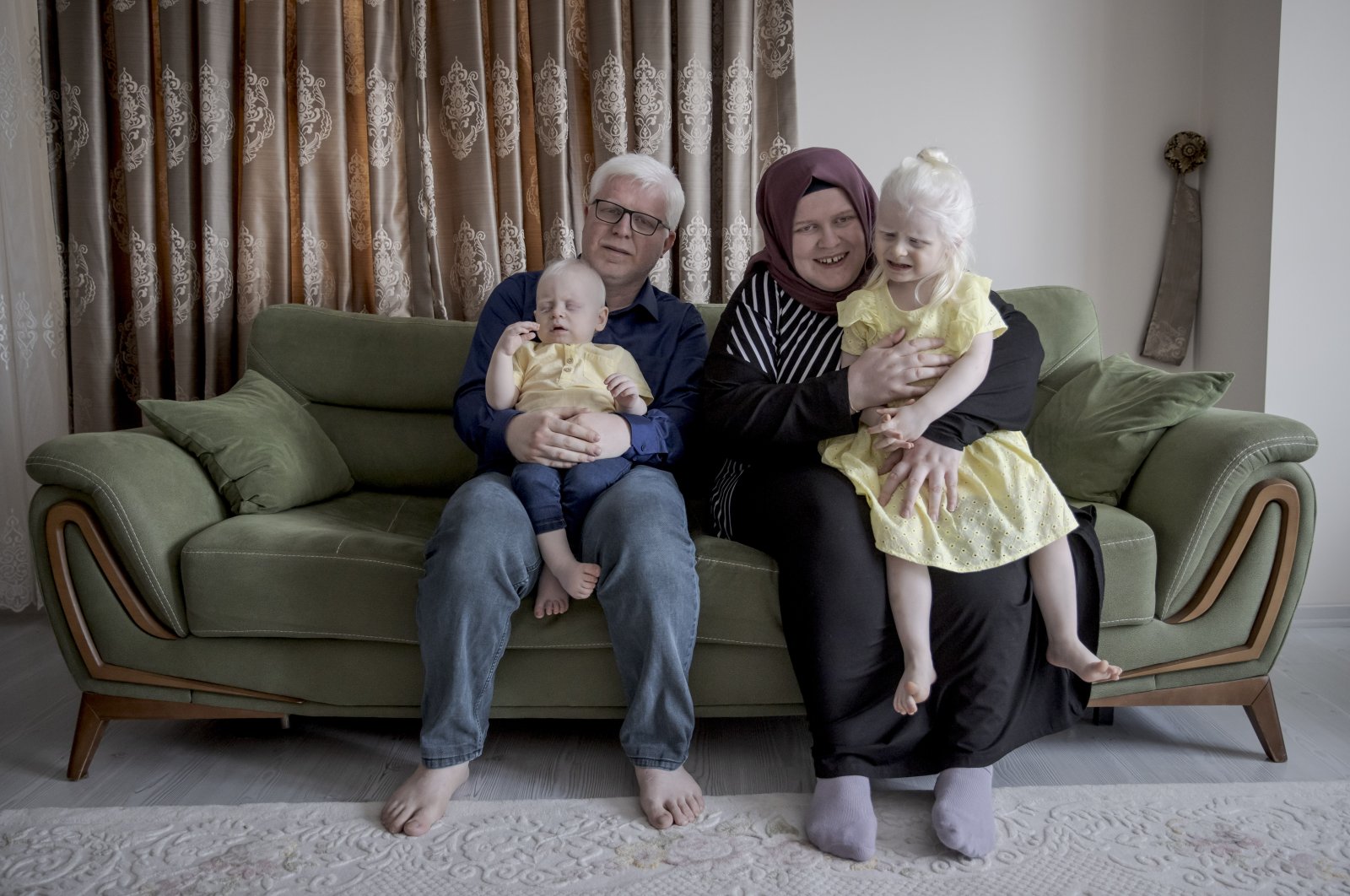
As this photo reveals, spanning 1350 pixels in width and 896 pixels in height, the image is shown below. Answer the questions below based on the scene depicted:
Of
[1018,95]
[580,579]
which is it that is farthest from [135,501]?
[1018,95]

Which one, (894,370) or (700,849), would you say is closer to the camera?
(700,849)

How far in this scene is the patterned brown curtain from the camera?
2520mm

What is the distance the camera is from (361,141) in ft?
8.68

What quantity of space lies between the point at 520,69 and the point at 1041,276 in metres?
1.63

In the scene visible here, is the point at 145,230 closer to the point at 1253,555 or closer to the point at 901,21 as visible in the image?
the point at 901,21

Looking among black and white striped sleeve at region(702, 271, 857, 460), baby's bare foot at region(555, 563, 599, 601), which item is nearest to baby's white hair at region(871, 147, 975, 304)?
black and white striped sleeve at region(702, 271, 857, 460)

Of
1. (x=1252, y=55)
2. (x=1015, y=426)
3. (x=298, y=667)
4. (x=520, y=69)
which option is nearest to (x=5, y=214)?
(x=520, y=69)

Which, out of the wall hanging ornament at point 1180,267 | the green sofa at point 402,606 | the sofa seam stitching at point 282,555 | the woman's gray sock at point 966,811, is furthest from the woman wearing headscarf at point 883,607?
the wall hanging ornament at point 1180,267

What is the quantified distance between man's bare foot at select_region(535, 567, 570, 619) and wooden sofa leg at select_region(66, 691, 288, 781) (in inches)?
22.2

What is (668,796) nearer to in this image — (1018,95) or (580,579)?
(580,579)

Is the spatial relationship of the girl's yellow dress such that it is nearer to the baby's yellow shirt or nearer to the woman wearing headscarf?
the woman wearing headscarf

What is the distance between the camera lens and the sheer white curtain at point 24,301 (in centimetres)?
251

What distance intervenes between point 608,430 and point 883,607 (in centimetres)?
58

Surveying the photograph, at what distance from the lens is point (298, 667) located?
5.57 ft
